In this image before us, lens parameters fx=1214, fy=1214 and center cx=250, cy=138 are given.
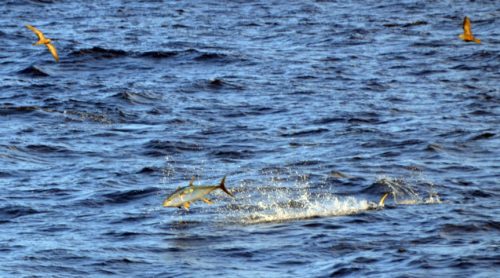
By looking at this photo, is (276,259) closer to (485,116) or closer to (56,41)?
(485,116)

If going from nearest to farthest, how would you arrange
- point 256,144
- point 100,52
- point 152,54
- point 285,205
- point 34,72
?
point 285,205 → point 256,144 → point 34,72 → point 152,54 → point 100,52

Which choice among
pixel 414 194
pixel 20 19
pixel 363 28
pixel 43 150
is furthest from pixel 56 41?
pixel 414 194

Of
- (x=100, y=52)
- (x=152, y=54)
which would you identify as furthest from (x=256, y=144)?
(x=100, y=52)

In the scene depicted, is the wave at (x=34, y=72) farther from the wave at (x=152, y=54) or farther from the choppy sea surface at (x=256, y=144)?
→ the wave at (x=152, y=54)

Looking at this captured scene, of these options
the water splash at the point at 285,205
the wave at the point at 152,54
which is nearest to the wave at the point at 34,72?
the wave at the point at 152,54

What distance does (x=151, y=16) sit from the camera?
4194 cm

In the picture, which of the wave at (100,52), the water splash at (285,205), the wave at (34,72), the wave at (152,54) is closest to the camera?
the water splash at (285,205)

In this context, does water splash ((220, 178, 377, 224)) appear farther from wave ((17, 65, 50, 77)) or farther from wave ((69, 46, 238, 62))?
wave ((69, 46, 238, 62))

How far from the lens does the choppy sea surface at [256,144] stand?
1655cm

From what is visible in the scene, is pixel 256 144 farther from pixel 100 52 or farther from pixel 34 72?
pixel 100 52

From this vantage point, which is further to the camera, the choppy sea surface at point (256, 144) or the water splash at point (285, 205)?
the water splash at point (285, 205)

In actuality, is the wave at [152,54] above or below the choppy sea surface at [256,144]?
below

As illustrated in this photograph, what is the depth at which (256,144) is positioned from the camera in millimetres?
23844

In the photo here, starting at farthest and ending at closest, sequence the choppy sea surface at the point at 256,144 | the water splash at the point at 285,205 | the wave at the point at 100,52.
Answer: the wave at the point at 100,52, the water splash at the point at 285,205, the choppy sea surface at the point at 256,144
